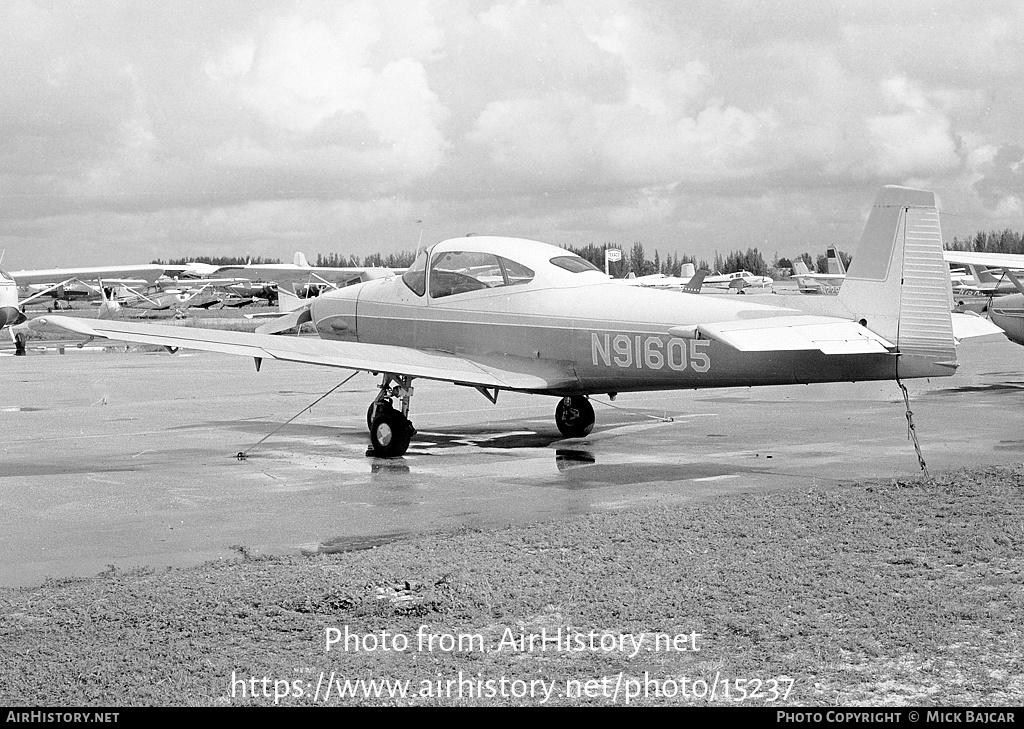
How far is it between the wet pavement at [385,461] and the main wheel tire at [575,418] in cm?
27

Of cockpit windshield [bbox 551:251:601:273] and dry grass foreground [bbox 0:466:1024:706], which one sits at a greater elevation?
cockpit windshield [bbox 551:251:601:273]

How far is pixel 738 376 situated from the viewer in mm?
11250

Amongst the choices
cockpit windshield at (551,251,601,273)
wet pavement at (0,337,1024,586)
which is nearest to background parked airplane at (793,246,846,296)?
wet pavement at (0,337,1024,586)

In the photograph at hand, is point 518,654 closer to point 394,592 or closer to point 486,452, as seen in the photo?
point 394,592

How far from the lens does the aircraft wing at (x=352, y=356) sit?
12039mm

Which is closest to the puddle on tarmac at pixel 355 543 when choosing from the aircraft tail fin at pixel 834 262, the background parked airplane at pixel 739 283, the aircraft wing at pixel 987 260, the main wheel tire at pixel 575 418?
the main wheel tire at pixel 575 418

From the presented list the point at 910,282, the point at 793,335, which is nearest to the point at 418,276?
the point at 793,335

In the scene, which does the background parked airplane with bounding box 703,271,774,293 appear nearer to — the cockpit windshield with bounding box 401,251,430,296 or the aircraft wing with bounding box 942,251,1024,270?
the aircraft wing with bounding box 942,251,1024,270

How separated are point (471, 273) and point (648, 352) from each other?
112 inches

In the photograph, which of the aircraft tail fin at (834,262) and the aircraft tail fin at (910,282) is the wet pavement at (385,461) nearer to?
the aircraft tail fin at (910,282)

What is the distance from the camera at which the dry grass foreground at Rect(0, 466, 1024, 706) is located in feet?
15.5

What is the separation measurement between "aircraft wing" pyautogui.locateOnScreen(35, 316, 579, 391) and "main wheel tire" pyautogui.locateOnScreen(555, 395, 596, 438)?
1.51 m

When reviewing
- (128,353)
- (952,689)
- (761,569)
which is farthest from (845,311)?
(128,353)

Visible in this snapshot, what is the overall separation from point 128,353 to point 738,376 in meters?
26.8
